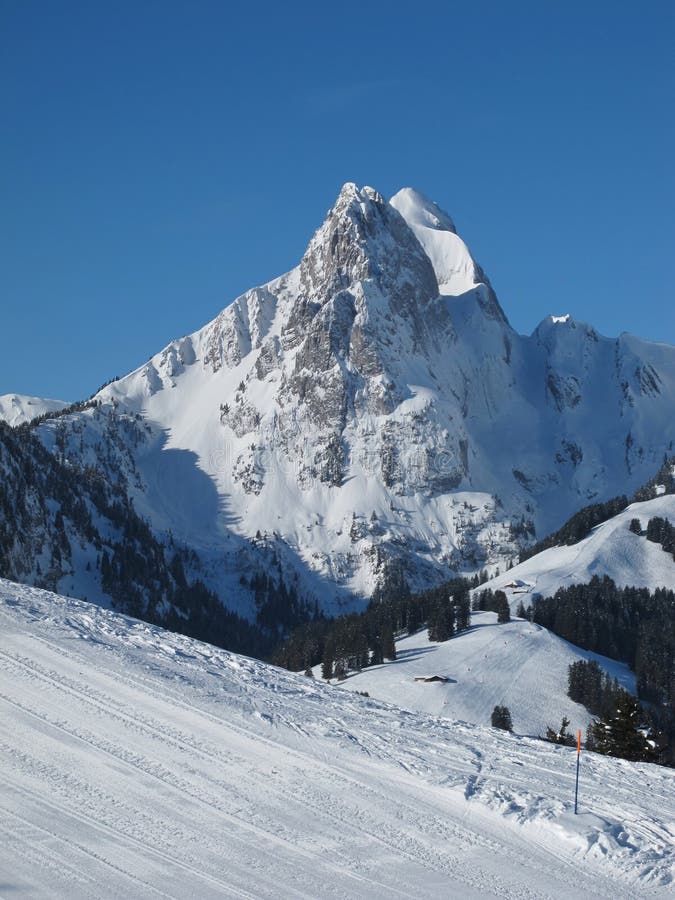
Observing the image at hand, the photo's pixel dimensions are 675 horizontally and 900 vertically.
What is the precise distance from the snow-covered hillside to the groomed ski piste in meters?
113

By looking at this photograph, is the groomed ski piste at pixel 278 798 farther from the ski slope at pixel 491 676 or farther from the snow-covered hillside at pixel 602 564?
the snow-covered hillside at pixel 602 564

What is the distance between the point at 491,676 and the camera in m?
106

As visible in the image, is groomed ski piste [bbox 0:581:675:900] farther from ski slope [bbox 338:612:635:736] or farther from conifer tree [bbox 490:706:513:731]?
ski slope [bbox 338:612:635:736]

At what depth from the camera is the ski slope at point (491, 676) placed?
9731cm

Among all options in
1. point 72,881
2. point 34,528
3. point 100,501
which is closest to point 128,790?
point 72,881

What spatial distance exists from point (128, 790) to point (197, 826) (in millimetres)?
2530

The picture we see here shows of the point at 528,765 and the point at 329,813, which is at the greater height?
the point at 528,765

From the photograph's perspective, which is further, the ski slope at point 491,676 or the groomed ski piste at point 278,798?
the ski slope at point 491,676

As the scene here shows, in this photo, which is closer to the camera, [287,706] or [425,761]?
[425,761]

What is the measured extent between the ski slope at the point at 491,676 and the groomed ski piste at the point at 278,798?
2470 inches

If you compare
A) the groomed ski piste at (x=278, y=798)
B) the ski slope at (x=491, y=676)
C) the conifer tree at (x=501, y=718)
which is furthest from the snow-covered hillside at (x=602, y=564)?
the groomed ski piste at (x=278, y=798)

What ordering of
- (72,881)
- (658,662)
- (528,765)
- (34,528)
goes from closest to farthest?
1. (72,881)
2. (528,765)
3. (658,662)
4. (34,528)

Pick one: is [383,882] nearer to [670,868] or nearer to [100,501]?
[670,868]

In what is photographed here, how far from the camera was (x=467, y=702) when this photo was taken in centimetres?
9856
